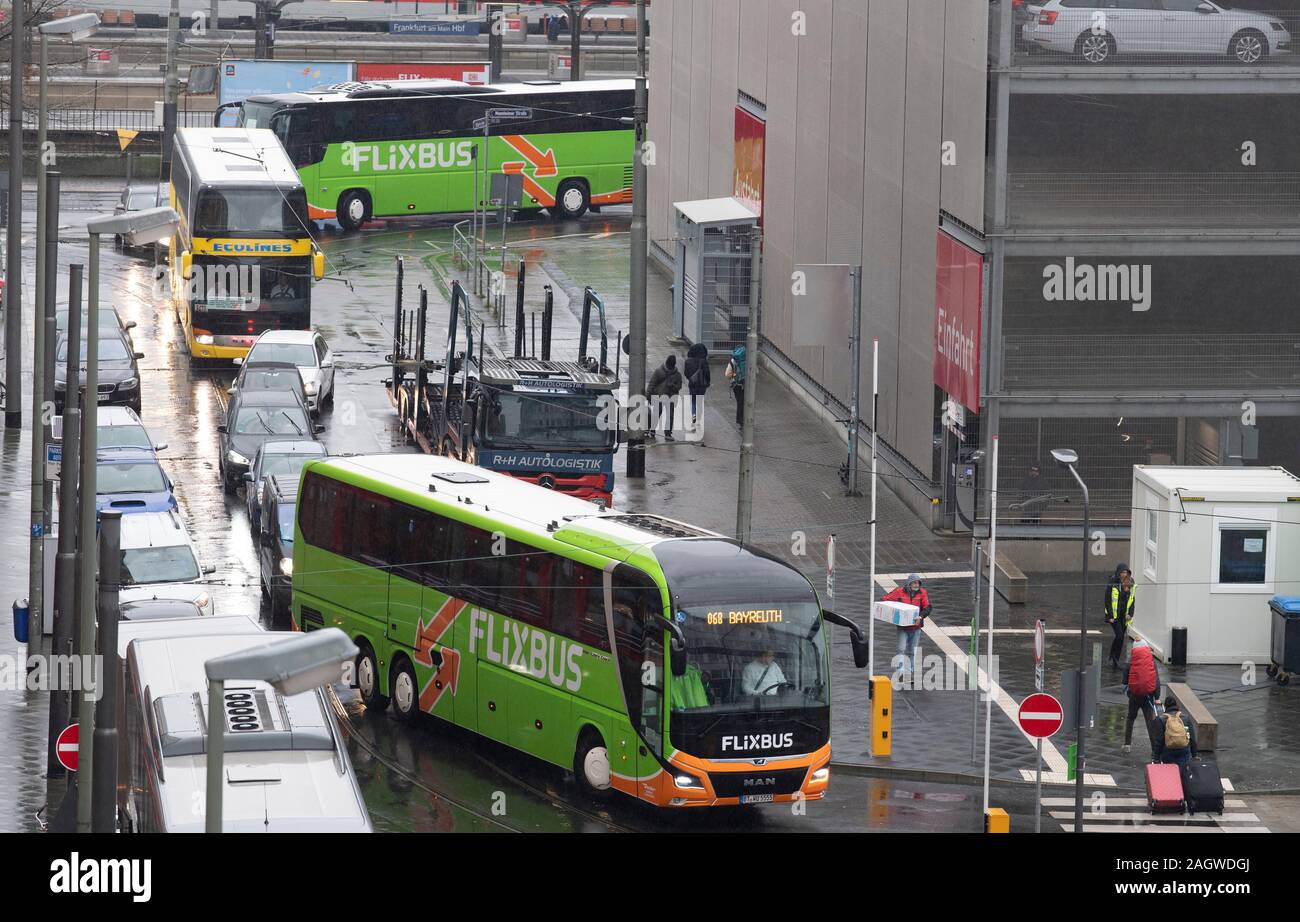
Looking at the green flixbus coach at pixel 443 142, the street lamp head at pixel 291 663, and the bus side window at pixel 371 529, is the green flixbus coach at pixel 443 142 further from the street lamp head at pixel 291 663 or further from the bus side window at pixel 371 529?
the street lamp head at pixel 291 663

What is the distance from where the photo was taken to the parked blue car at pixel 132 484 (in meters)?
30.1

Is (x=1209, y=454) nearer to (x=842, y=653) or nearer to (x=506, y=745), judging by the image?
(x=842, y=653)

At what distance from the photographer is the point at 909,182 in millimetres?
34406

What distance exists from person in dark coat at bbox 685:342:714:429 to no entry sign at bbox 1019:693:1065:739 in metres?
19.1

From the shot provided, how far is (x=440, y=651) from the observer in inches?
923

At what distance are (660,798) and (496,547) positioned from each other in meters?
3.70

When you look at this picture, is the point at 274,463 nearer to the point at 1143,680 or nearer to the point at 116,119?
the point at 1143,680

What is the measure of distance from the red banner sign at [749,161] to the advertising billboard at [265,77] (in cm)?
2462

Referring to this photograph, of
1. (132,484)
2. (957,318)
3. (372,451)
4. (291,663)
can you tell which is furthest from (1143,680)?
(372,451)

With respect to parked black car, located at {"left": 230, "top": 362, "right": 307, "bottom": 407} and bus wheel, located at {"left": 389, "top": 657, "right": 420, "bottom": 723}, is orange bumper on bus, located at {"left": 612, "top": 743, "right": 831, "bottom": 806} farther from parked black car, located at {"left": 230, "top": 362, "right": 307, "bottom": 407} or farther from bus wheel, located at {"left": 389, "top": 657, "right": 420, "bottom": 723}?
parked black car, located at {"left": 230, "top": 362, "right": 307, "bottom": 407}

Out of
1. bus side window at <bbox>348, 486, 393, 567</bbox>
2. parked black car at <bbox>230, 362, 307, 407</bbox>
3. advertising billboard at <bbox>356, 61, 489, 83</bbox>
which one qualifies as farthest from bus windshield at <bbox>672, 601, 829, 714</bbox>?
advertising billboard at <bbox>356, 61, 489, 83</bbox>

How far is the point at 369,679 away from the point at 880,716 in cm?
610

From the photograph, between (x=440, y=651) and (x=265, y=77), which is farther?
(x=265, y=77)
